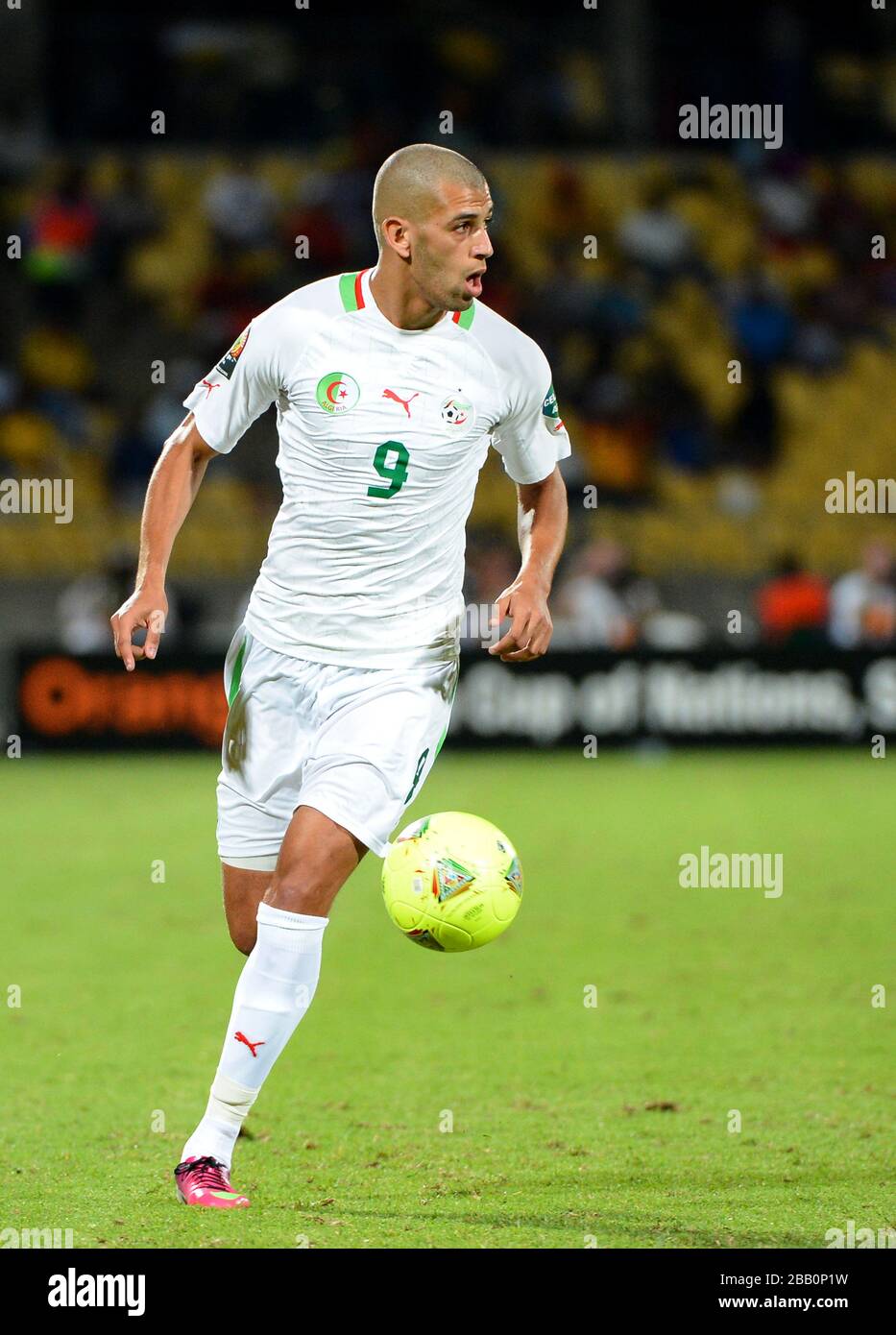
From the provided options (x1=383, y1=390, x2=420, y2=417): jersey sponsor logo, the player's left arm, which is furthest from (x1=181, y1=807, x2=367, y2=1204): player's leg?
(x1=383, y1=390, x2=420, y2=417): jersey sponsor logo

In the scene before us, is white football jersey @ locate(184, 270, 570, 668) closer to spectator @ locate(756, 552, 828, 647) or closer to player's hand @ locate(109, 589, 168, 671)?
player's hand @ locate(109, 589, 168, 671)

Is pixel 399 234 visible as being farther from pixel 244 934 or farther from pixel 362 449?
pixel 244 934

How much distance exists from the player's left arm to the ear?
926mm

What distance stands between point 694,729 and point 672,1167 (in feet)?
40.2

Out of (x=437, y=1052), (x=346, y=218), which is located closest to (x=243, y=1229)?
(x=437, y=1052)

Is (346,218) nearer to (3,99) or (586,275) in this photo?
(586,275)

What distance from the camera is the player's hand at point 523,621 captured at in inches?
213

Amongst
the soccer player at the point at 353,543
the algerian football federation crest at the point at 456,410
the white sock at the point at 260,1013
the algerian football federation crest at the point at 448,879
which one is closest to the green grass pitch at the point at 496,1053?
the white sock at the point at 260,1013

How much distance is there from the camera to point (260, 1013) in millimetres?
5156

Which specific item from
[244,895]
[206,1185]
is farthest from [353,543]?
[206,1185]

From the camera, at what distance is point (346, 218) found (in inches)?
840

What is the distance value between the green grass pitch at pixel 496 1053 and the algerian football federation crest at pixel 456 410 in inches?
84.0

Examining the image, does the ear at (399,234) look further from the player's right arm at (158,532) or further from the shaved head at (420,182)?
the player's right arm at (158,532)

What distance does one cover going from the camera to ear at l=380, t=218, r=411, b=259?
5.30m
